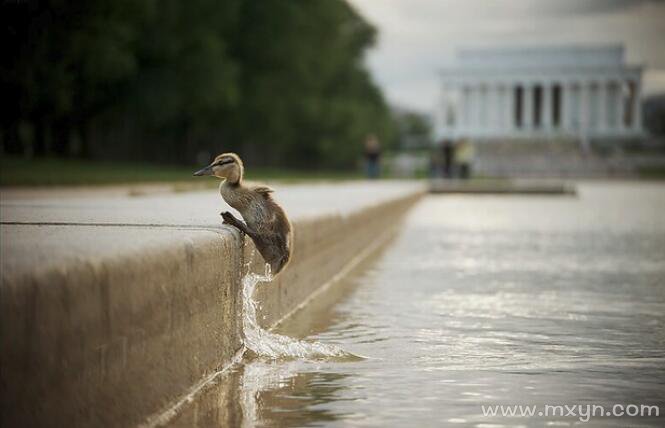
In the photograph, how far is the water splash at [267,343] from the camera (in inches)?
244

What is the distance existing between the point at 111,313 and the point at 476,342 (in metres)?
3.24

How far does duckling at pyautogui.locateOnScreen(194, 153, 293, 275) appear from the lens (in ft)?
18.9

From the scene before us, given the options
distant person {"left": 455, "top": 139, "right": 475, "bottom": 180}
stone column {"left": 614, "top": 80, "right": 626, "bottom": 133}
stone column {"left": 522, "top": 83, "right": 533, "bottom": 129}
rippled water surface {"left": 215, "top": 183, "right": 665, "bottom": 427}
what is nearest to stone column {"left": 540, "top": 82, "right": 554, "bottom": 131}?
stone column {"left": 522, "top": 83, "right": 533, "bottom": 129}

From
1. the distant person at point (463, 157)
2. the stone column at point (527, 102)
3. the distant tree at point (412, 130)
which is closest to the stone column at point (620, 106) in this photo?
the stone column at point (527, 102)

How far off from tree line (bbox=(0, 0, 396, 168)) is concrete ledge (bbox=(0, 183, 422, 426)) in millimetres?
28342

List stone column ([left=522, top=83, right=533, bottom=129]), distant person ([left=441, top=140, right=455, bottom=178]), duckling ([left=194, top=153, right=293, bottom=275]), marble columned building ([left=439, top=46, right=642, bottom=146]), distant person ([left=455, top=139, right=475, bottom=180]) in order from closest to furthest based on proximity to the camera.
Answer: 1. duckling ([left=194, top=153, right=293, bottom=275])
2. distant person ([left=455, top=139, right=475, bottom=180])
3. distant person ([left=441, top=140, right=455, bottom=178])
4. marble columned building ([left=439, top=46, right=642, bottom=146])
5. stone column ([left=522, top=83, right=533, bottom=129])

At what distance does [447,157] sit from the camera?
5241 centimetres

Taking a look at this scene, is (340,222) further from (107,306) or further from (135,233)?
(107,306)

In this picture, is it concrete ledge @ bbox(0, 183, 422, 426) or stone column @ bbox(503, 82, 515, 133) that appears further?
stone column @ bbox(503, 82, 515, 133)

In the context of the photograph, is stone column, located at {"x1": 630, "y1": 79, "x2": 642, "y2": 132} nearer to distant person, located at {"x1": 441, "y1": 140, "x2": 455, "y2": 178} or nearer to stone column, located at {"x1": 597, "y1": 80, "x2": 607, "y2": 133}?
stone column, located at {"x1": 597, "y1": 80, "x2": 607, "y2": 133}

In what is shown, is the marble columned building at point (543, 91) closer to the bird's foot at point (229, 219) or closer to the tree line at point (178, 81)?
the tree line at point (178, 81)

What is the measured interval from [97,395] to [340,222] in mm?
7478

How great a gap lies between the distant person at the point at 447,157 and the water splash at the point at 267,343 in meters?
45.2

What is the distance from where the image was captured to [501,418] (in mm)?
4641
